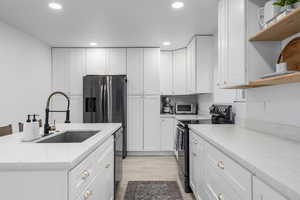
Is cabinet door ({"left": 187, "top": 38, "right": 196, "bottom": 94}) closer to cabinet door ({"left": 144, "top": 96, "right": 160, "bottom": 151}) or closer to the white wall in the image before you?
cabinet door ({"left": 144, "top": 96, "right": 160, "bottom": 151})

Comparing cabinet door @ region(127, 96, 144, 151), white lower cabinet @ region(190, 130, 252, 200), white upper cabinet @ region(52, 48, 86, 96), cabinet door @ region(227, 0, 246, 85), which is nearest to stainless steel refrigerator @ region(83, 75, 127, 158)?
cabinet door @ region(127, 96, 144, 151)

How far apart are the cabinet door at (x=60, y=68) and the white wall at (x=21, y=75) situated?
135 millimetres

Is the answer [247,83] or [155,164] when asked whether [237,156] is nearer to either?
[247,83]

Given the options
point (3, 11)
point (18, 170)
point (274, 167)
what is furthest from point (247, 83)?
point (3, 11)

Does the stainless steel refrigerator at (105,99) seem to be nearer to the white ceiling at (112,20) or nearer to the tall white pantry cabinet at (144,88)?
the tall white pantry cabinet at (144,88)

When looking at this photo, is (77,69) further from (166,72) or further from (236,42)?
(236,42)

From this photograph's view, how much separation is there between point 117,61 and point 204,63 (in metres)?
1.99

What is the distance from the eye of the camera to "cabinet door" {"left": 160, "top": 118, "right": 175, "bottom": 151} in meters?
4.46

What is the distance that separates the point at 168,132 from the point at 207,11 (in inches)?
106

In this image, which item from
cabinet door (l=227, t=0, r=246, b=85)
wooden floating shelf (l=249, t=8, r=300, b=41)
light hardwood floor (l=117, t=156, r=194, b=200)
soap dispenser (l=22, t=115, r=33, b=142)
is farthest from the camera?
light hardwood floor (l=117, t=156, r=194, b=200)

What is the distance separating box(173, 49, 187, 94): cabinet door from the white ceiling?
1.64 ft

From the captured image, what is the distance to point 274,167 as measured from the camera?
867 mm

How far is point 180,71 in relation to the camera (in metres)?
4.68

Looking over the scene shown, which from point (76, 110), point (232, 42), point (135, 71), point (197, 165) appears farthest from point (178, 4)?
point (76, 110)
